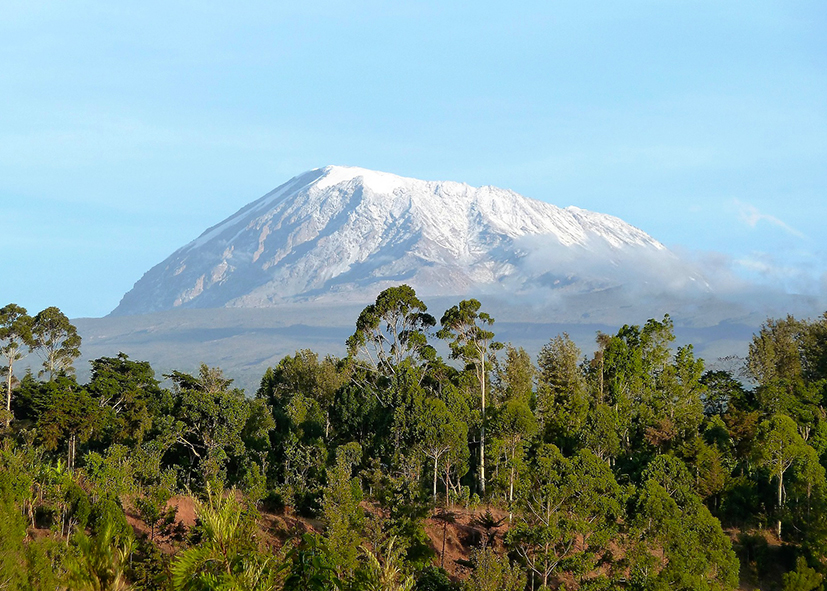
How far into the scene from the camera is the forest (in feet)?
106

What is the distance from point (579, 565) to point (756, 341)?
160 feet

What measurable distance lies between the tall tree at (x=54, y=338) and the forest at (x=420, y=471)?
0.18m

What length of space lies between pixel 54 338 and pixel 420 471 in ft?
116

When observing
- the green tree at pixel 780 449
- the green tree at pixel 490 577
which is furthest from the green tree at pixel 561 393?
the green tree at pixel 490 577

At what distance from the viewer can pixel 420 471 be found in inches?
1853

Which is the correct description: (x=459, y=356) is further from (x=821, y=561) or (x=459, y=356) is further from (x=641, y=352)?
(x=821, y=561)

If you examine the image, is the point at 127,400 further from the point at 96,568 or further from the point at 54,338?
the point at 96,568

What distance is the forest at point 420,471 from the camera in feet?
106

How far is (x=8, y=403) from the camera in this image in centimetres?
5875

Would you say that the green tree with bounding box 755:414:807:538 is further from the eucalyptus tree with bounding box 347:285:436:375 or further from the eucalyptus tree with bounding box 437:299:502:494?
the eucalyptus tree with bounding box 347:285:436:375

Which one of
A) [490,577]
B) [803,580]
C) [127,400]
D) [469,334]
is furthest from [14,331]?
[803,580]

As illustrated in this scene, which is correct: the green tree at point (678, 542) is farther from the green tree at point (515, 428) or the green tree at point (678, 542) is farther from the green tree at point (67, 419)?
the green tree at point (67, 419)

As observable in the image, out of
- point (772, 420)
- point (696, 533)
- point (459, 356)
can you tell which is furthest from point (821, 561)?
point (459, 356)

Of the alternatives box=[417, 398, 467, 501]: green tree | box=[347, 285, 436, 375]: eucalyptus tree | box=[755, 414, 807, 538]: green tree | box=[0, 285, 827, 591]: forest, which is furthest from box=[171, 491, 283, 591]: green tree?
box=[347, 285, 436, 375]: eucalyptus tree
